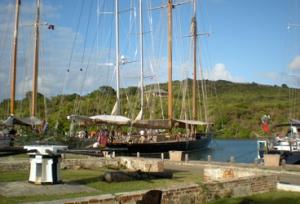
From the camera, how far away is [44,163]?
16688 millimetres

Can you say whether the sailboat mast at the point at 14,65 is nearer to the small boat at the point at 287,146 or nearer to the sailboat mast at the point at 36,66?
the sailboat mast at the point at 36,66

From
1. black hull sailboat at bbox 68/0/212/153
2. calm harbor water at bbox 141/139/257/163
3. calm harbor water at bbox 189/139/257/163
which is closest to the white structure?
black hull sailboat at bbox 68/0/212/153

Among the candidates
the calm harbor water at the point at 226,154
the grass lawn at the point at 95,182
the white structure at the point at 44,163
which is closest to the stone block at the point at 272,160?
the grass lawn at the point at 95,182

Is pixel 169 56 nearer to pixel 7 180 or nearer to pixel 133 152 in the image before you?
pixel 133 152

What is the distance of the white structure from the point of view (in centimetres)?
1672

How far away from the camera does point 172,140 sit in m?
53.9

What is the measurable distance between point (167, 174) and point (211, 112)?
102m

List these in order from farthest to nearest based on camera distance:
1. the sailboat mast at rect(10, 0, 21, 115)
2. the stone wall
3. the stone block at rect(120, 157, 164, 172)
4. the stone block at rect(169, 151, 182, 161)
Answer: the sailboat mast at rect(10, 0, 21, 115) < the stone block at rect(169, 151, 182, 161) < the stone block at rect(120, 157, 164, 172) < the stone wall

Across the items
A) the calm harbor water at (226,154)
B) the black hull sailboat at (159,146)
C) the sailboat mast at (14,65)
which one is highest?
the sailboat mast at (14,65)

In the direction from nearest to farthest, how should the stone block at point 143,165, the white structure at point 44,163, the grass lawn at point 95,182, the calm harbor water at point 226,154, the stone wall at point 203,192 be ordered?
the stone wall at point 203,192 → the grass lawn at point 95,182 → the white structure at point 44,163 → the stone block at point 143,165 → the calm harbor water at point 226,154

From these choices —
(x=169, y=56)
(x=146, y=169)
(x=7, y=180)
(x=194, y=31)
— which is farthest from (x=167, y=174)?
(x=194, y=31)

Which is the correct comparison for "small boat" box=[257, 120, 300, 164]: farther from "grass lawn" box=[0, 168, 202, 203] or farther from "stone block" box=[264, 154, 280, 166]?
"grass lawn" box=[0, 168, 202, 203]

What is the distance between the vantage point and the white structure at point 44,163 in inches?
658

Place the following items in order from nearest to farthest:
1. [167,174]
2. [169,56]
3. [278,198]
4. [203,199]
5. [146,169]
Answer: [203,199]
[278,198]
[167,174]
[146,169]
[169,56]
